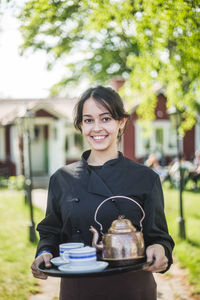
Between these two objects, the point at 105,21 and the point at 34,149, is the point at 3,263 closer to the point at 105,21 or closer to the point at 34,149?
the point at 105,21

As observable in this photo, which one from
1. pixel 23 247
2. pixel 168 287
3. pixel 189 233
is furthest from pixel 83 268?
pixel 189 233

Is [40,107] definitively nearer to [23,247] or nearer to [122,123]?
[23,247]

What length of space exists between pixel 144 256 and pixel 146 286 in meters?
0.23

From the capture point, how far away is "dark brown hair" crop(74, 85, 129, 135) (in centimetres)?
248

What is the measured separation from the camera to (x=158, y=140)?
24219mm

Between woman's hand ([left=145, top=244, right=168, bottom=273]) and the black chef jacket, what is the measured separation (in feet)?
0.23

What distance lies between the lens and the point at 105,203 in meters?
2.33

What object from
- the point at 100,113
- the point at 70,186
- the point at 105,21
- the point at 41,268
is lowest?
the point at 41,268

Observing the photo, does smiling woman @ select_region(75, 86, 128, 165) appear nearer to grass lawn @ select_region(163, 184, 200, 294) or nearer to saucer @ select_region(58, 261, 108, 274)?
saucer @ select_region(58, 261, 108, 274)

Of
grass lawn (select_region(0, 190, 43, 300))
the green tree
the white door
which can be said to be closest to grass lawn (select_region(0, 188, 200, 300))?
grass lawn (select_region(0, 190, 43, 300))

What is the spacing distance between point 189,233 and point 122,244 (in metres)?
7.19


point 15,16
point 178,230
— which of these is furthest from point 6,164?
point 15,16

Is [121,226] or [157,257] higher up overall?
[121,226]

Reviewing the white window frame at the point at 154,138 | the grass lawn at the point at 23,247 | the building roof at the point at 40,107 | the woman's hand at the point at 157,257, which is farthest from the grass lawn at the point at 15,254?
the white window frame at the point at 154,138
